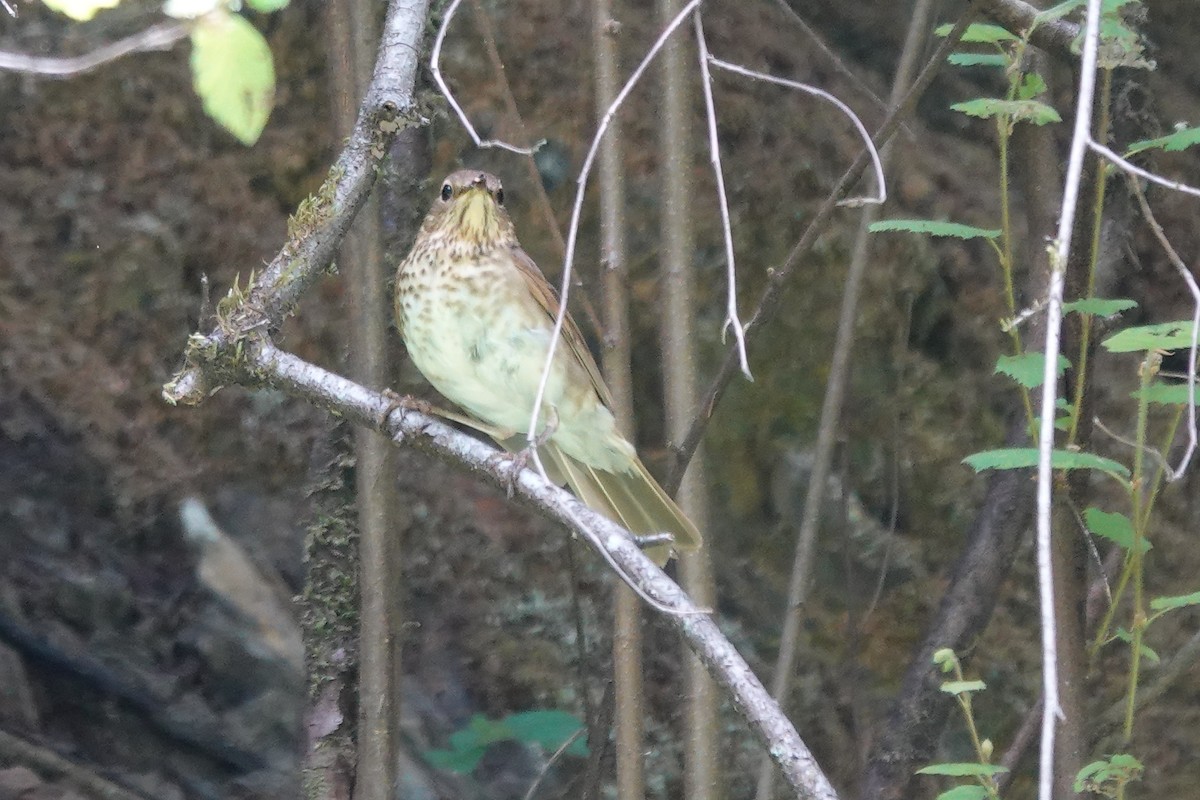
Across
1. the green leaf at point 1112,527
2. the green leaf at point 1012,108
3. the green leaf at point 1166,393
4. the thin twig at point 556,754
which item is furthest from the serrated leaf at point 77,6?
the thin twig at point 556,754

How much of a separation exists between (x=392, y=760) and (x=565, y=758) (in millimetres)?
923

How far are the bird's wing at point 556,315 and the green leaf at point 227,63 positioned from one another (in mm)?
1459

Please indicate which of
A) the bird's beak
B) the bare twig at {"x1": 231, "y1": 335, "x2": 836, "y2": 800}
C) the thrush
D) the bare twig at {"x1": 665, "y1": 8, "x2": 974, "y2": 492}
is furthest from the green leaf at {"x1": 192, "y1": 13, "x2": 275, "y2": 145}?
the bird's beak

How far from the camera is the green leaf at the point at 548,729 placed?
3283mm

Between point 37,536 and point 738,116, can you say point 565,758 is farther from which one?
point 738,116

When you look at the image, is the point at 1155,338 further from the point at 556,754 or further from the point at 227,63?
the point at 556,754

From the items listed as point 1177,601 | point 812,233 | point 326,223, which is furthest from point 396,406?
point 1177,601

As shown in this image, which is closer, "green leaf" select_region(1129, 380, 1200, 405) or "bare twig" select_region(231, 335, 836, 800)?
"bare twig" select_region(231, 335, 836, 800)

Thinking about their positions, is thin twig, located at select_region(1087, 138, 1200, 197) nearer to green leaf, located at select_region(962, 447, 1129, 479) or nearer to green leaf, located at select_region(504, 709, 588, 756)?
green leaf, located at select_region(962, 447, 1129, 479)

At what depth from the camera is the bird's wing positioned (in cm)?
276

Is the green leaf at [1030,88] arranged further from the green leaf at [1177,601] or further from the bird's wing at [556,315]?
the bird's wing at [556,315]

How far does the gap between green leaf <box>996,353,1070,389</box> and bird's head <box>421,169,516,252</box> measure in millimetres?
1266

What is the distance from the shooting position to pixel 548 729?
330 cm

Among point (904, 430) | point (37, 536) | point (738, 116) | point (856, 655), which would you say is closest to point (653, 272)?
point (738, 116)
